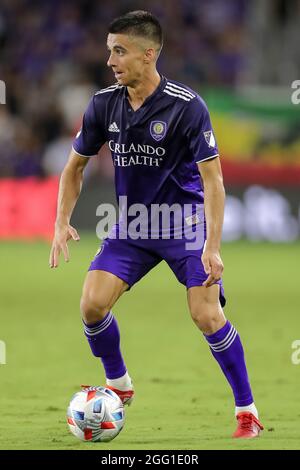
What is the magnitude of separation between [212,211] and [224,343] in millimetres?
756

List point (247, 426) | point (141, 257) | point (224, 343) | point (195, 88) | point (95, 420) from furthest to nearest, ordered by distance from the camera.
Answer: point (195, 88), point (141, 257), point (224, 343), point (247, 426), point (95, 420)

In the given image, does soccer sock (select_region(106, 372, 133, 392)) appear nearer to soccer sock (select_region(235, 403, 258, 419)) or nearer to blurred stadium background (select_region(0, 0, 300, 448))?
soccer sock (select_region(235, 403, 258, 419))

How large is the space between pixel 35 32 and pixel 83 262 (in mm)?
7561

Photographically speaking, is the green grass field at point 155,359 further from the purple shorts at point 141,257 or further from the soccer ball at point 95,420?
the purple shorts at point 141,257

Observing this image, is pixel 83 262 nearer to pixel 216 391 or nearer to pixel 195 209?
pixel 216 391

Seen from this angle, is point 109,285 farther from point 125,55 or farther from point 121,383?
point 125,55

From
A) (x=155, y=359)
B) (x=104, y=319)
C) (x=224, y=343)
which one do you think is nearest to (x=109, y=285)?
(x=104, y=319)

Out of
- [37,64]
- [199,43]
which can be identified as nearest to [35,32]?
[37,64]

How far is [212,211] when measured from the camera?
254 inches

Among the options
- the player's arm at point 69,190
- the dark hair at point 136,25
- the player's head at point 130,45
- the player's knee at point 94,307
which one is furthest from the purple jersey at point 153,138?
the player's knee at point 94,307

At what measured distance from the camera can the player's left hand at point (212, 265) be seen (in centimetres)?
632

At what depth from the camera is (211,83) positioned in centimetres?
2298

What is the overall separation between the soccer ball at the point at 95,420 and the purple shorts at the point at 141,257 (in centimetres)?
83

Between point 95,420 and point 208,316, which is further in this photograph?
point 208,316
